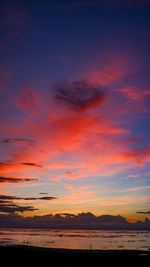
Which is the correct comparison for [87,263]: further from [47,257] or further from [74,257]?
[47,257]

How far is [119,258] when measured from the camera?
24594 millimetres

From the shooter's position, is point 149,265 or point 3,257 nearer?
point 149,265

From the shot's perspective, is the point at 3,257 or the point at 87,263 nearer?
the point at 87,263

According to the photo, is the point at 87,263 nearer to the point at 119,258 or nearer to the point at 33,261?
the point at 119,258

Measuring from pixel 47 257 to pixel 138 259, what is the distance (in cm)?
972

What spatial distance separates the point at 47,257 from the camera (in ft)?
86.9

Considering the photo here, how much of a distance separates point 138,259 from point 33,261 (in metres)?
10.9

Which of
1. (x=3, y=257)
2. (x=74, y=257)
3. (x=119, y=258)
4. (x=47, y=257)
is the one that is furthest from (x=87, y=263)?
(x=3, y=257)

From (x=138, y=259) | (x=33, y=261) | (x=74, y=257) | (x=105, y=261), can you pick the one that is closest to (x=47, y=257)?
(x=33, y=261)

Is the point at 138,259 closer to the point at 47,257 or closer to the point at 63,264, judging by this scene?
the point at 63,264

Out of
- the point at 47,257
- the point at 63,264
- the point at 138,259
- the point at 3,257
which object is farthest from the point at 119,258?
the point at 3,257

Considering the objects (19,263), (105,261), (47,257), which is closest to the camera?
(105,261)

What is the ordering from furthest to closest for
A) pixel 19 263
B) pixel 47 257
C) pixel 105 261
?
1. pixel 47 257
2. pixel 19 263
3. pixel 105 261

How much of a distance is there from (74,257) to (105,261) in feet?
11.4
